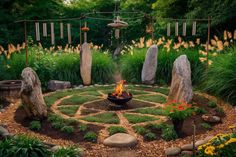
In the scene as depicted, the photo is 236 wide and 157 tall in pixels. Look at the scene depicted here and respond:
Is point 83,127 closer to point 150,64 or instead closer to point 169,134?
point 169,134

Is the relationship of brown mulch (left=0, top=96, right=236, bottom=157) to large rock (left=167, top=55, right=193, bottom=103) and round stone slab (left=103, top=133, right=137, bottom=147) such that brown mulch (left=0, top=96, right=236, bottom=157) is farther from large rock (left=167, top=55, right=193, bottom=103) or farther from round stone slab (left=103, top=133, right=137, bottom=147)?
large rock (left=167, top=55, right=193, bottom=103)

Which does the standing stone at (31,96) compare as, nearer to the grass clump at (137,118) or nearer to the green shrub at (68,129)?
the green shrub at (68,129)

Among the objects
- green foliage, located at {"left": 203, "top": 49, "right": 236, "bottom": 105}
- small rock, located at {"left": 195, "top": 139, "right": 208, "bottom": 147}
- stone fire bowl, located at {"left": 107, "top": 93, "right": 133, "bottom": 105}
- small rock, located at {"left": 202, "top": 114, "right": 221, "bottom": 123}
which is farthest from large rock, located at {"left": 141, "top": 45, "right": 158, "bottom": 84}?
small rock, located at {"left": 195, "top": 139, "right": 208, "bottom": 147}

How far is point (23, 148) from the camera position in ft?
20.6

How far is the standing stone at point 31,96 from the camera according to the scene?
8.75 metres

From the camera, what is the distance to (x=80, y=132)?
8172mm

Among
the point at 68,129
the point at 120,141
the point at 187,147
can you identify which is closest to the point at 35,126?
the point at 68,129

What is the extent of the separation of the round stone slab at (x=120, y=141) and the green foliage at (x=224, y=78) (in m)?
3.80

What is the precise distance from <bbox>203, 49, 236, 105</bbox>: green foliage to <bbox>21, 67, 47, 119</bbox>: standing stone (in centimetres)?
527

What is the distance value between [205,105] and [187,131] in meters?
2.37

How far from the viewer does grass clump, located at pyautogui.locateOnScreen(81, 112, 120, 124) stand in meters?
8.96

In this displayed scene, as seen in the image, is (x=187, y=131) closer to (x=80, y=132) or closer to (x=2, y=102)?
(x=80, y=132)

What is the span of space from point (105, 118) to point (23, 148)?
10.7 ft

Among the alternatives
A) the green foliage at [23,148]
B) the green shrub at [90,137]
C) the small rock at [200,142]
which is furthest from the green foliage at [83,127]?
the small rock at [200,142]
